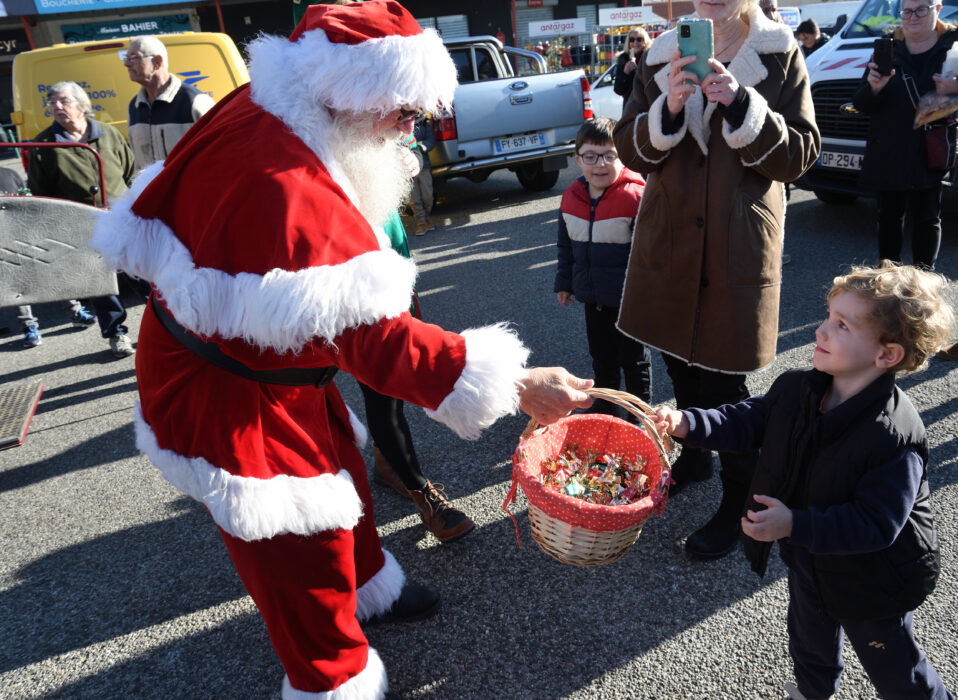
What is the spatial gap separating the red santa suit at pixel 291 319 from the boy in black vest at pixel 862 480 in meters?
0.74

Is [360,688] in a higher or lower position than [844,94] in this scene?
lower

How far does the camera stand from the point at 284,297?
1.31 meters

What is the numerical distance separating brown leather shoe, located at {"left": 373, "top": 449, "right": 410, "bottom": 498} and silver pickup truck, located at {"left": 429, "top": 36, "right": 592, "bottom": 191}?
525 cm

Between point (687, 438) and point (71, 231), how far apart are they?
3373 millimetres

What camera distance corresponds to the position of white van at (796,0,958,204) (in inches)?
218

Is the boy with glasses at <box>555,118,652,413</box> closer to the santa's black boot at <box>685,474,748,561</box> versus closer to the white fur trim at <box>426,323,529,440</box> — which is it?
the santa's black boot at <box>685,474,748,561</box>

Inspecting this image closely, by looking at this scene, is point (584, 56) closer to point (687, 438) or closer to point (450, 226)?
point (450, 226)

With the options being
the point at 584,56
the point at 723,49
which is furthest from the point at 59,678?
the point at 584,56

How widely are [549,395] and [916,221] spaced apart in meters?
3.66

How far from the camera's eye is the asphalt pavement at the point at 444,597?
82.5 inches

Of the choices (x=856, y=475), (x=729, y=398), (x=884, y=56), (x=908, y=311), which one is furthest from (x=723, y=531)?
(x=884, y=56)

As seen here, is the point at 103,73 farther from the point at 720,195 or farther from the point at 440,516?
the point at 720,195

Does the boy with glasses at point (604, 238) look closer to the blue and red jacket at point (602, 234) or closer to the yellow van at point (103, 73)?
the blue and red jacket at point (602, 234)

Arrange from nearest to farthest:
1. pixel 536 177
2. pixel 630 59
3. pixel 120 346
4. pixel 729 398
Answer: pixel 729 398
pixel 120 346
pixel 630 59
pixel 536 177
